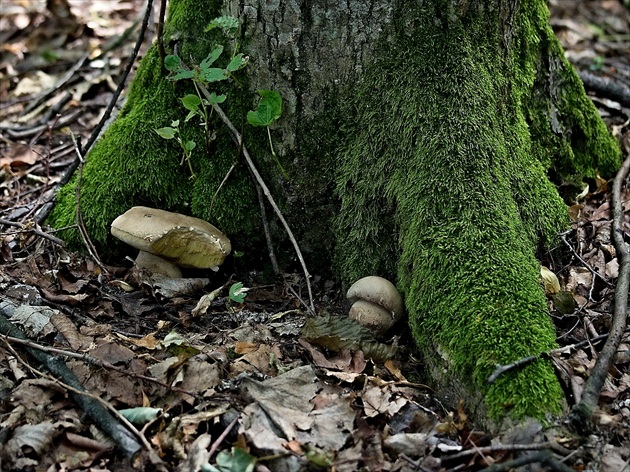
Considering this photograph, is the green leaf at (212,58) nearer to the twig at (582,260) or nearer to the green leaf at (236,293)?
the green leaf at (236,293)

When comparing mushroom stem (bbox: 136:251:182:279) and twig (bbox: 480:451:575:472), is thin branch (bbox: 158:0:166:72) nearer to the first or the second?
mushroom stem (bbox: 136:251:182:279)

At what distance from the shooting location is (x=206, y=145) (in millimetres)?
4383

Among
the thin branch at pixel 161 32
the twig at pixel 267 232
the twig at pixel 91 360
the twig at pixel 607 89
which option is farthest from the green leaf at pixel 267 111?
the twig at pixel 607 89

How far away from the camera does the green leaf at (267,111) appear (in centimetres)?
402

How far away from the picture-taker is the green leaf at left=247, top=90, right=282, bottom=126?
4.02m

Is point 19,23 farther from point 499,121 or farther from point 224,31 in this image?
point 499,121

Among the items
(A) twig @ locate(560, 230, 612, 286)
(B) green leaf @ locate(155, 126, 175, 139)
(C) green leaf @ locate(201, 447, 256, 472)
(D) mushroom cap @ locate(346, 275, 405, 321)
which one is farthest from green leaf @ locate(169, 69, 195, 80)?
(A) twig @ locate(560, 230, 612, 286)

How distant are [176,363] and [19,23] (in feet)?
24.0

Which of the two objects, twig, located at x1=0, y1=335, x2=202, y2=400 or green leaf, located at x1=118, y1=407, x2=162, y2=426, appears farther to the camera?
twig, located at x1=0, y1=335, x2=202, y2=400

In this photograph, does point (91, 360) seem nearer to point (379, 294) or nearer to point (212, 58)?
point (379, 294)

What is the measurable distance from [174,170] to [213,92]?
60 centimetres

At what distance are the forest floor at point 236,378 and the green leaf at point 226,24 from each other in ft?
5.23

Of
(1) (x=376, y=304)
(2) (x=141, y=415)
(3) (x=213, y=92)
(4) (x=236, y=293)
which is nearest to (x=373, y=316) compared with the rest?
(1) (x=376, y=304)

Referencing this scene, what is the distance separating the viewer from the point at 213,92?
170 inches
